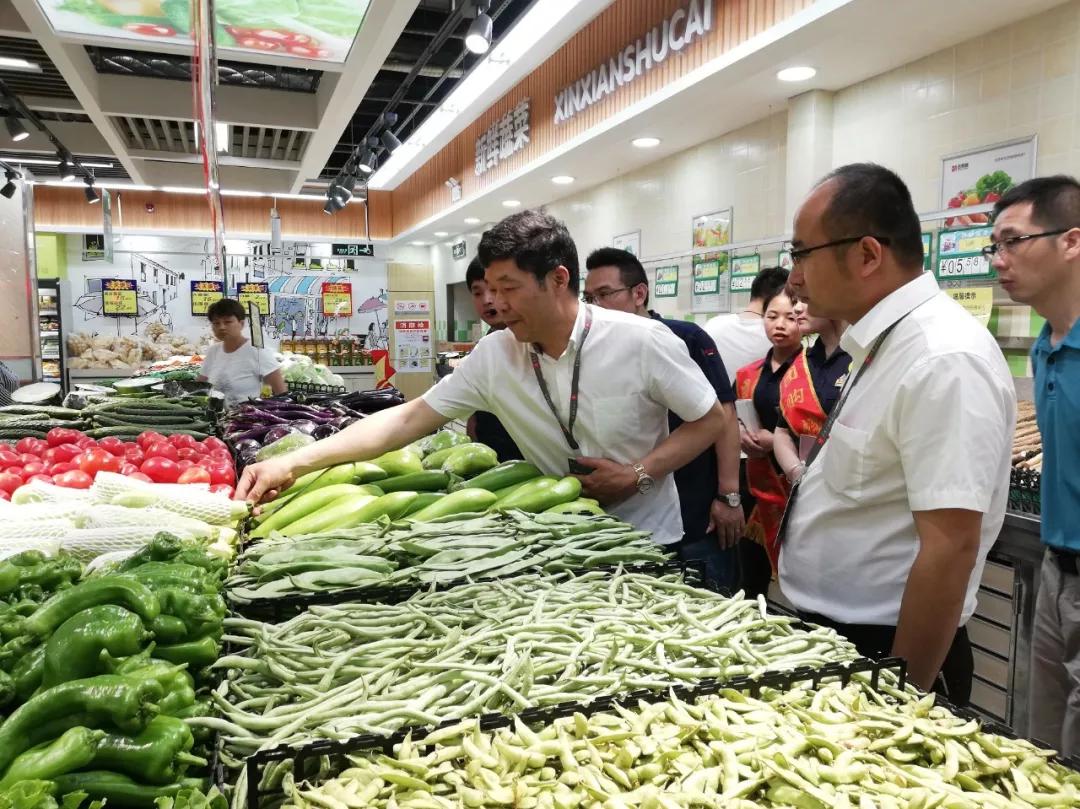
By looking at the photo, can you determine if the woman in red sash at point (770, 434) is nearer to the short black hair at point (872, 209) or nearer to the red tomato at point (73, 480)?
the short black hair at point (872, 209)

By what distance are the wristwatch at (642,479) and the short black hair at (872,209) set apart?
1.02 m

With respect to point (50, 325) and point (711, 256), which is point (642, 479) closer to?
point (711, 256)

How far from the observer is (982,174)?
4.56 m

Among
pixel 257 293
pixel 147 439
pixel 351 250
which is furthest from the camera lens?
pixel 351 250

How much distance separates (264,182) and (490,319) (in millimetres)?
5190

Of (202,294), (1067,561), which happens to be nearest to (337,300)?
(202,294)

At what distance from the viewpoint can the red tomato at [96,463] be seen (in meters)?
3.11

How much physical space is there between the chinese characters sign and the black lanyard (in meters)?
6.63

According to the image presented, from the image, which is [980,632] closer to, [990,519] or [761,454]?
[761,454]

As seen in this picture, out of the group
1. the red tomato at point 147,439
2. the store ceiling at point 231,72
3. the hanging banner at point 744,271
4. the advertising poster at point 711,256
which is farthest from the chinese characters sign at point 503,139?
the red tomato at point 147,439

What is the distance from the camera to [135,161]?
7.41 metres

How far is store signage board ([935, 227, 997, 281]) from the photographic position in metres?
4.29

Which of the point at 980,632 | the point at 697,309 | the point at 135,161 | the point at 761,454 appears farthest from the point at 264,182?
the point at 980,632

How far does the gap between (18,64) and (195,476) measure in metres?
5.91
